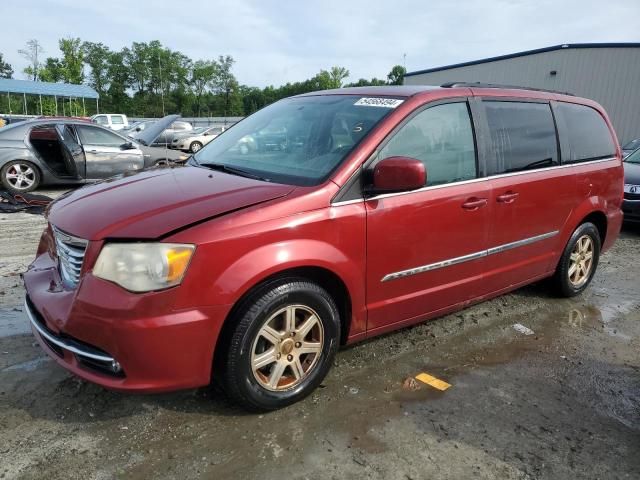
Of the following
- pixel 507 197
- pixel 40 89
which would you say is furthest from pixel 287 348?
pixel 40 89

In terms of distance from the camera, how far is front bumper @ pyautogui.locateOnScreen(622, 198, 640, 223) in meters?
8.00

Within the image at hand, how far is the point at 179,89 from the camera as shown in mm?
78000

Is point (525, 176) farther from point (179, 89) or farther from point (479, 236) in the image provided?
point (179, 89)

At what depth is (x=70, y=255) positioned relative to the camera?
8.45 ft

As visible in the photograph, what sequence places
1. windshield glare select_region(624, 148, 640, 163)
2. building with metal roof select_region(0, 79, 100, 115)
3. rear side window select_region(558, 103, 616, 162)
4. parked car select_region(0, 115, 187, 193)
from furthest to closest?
1. building with metal roof select_region(0, 79, 100, 115)
2. windshield glare select_region(624, 148, 640, 163)
3. parked car select_region(0, 115, 187, 193)
4. rear side window select_region(558, 103, 616, 162)

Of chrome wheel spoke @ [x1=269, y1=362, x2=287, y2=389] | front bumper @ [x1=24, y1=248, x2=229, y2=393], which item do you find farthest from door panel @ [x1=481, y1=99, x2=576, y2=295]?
front bumper @ [x1=24, y1=248, x2=229, y2=393]

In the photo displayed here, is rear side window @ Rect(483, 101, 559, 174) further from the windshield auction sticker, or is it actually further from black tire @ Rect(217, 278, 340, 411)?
black tire @ Rect(217, 278, 340, 411)

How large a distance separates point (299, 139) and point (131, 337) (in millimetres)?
1682

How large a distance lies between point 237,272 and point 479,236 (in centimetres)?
188

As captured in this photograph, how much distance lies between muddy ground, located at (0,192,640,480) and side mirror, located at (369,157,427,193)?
1220mm

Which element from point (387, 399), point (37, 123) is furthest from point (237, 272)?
point (37, 123)

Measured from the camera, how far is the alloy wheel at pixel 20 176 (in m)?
9.03

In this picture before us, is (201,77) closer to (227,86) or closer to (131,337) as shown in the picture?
(227,86)

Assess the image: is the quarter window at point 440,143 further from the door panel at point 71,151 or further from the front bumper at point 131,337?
the door panel at point 71,151
